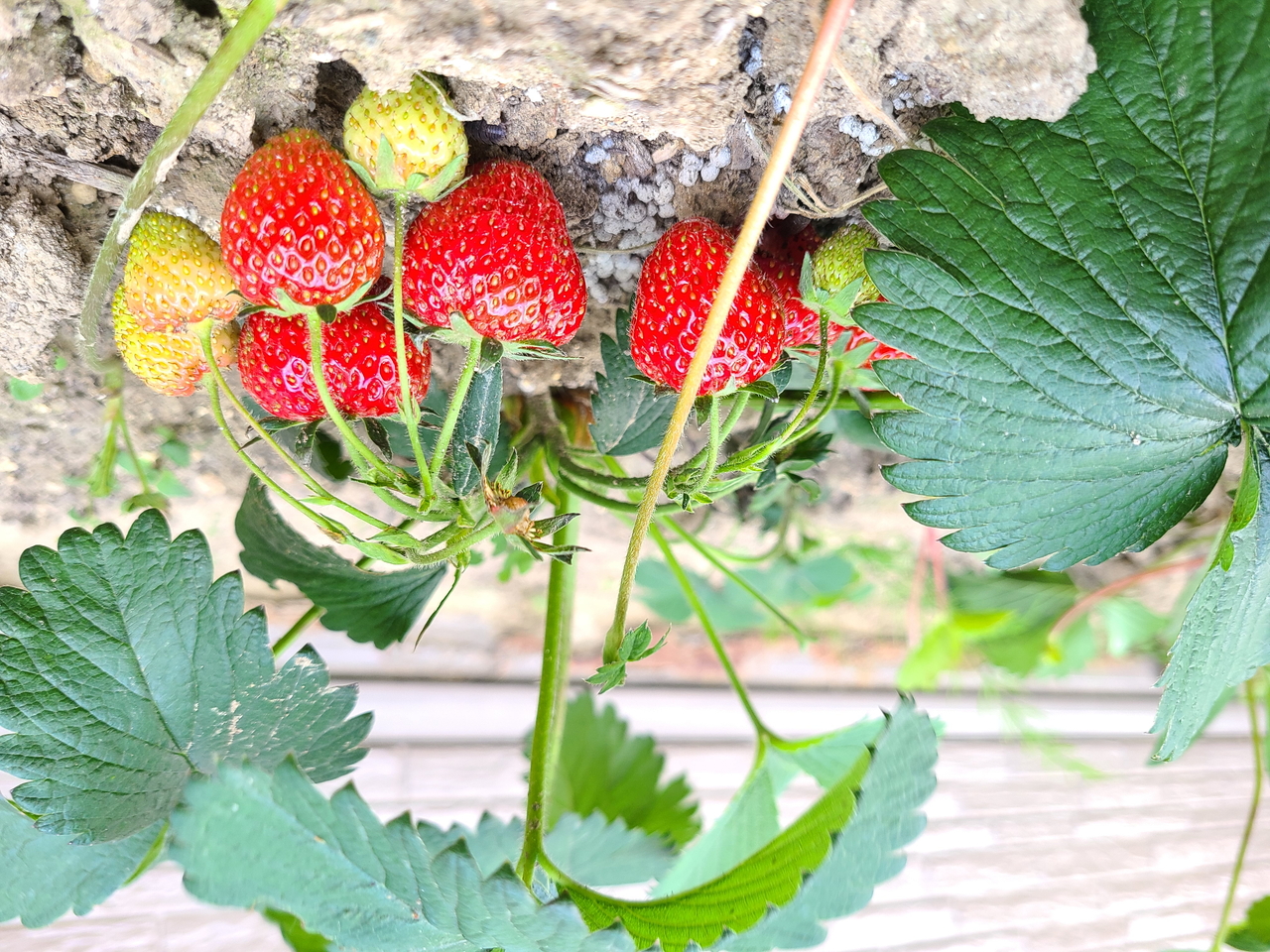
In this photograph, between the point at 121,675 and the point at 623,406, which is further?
the point at 623,406

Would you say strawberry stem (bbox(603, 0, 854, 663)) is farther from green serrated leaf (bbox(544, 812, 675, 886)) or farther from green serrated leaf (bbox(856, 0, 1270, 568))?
green serrated leaf (bbox(544, 812, 675, 886))

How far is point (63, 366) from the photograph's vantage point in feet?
2.17

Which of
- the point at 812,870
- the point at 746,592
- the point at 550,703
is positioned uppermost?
the point at 812,870

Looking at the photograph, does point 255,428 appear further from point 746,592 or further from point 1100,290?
point 746,592

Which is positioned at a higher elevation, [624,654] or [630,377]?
[630,377]

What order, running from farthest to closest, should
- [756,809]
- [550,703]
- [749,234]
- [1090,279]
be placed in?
[756,809], [550,703], [1090,279], [749,234]

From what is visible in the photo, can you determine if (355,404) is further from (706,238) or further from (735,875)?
(735,875)

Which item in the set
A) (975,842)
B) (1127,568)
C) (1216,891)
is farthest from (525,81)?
(1216,891)

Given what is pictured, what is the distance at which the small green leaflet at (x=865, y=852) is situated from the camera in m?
0.42

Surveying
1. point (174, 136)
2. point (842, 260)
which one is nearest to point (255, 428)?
point (174, 136)

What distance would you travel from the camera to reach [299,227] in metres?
0.44

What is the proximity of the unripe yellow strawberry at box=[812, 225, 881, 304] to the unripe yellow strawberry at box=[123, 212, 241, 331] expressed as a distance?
1.16 ft

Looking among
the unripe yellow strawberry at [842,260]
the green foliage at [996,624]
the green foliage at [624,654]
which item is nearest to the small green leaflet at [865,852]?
the green foliage at [624,654]

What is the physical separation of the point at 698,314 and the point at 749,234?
11 centimetres
